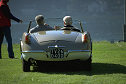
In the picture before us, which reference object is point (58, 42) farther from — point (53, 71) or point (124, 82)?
point (124, 82)

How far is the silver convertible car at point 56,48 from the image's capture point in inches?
337

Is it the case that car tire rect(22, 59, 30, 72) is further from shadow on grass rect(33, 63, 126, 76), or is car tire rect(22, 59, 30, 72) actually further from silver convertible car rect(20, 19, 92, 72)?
shadow on grass rect(33, 63, 126, 76)

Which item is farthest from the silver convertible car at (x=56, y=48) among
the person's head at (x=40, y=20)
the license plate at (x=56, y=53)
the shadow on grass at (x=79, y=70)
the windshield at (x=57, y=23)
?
the windshield at (x=57, y=23)

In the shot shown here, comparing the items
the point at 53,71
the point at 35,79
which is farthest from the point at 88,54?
the point at 35,79

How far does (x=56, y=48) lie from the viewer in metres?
8.55

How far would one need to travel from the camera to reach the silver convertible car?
8555mm

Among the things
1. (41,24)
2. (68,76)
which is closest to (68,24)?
(41,24)

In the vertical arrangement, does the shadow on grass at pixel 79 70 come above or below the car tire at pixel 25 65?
below

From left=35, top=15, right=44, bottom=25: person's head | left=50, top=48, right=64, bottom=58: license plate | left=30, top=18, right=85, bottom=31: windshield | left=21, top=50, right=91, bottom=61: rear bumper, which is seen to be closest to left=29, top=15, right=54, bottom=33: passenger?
left=35, top=15, right=44, bottom=25: person's head

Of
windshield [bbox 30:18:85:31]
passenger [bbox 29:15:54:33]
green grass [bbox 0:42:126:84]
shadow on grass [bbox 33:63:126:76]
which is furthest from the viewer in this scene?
windshield [bbox 30:18:85:31]

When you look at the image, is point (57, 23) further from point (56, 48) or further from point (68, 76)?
point (68, 76)

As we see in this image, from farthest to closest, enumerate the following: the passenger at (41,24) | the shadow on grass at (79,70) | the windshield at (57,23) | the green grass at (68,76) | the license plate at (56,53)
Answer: the windshield at (57,23)
the passenger at (41,24)
the shadow on grass at (79,70)
the license plate at (56,53)
the green grass at (68,76)

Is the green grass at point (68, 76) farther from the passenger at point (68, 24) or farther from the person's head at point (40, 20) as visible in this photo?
the person's head at point (40, 20)

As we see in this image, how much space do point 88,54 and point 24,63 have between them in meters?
1.43
